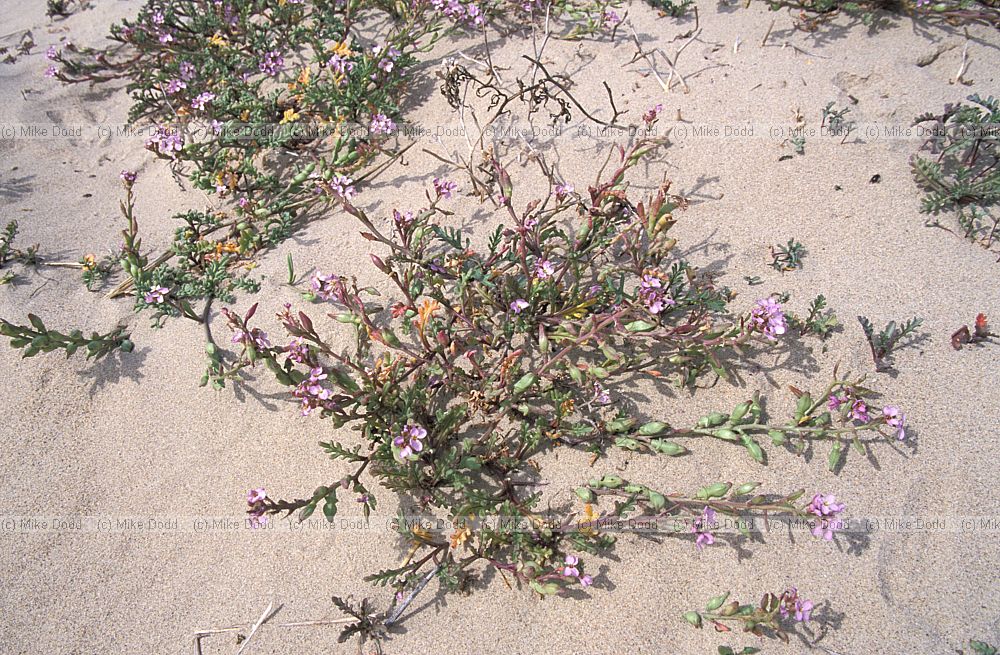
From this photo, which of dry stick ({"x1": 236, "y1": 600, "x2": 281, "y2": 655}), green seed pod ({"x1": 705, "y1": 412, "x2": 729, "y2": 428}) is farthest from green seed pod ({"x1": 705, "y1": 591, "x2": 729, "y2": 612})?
dry stick ({"x1": 236, "y1": 600, "x2": 281, "y2": 655})

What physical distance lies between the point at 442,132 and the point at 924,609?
3384 mm

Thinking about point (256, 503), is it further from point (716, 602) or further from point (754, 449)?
point (754, 449)

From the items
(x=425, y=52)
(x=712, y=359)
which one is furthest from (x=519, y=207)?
(x=425, y=52)

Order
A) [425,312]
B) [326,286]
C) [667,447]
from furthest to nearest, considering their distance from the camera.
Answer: [326,286] < [425,312] < [667,447]

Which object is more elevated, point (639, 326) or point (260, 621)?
point (639, 326)

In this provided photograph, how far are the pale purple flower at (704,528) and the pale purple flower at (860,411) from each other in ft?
2.23

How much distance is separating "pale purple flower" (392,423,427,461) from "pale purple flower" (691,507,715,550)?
1027 millimetres

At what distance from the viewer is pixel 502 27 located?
184 inches

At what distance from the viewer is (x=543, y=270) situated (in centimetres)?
277

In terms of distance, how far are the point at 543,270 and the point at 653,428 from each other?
786 mm

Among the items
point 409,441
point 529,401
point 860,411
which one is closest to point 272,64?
point 529,401

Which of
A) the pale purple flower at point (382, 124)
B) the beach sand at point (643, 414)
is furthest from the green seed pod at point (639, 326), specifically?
the pale purple flower at point (382, 124)

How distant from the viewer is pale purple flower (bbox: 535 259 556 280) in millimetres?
2756

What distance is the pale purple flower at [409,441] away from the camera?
230cm
